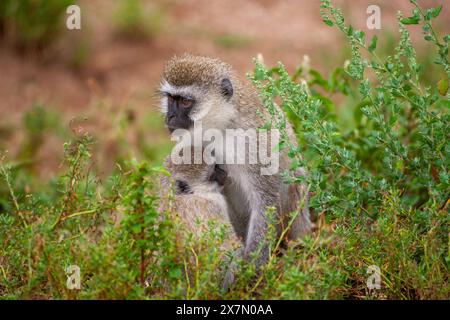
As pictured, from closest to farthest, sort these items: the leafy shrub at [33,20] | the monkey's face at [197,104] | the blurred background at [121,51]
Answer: the monkey's face at [197,104], the blurred background at [121,51], the leafy shrub at [33,20]

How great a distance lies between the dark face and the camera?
16.5ft

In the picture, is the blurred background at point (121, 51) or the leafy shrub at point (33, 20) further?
the leafy shrub at point (33, 20)

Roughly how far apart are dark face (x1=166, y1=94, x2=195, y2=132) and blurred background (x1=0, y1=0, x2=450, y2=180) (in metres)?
2.77

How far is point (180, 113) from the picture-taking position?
5066 mm

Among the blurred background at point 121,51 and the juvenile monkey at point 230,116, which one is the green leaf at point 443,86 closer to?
the juvenile monkey at point 230,116

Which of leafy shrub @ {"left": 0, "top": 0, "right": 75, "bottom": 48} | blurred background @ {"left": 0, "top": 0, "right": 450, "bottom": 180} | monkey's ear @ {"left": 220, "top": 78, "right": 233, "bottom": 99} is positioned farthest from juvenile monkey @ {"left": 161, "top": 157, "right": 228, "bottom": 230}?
leafy shrub @ {"left": 0, "top": 0, "right": 75, "bottom": 48}

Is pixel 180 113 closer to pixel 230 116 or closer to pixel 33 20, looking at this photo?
pixel 230 116

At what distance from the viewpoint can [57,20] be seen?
1019cm

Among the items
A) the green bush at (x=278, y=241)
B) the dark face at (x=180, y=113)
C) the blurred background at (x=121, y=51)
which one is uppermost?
the blurred background at (x=121, y=51)

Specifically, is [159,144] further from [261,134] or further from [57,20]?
[261,134]

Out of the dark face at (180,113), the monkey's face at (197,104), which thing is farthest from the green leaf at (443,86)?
the dark face at (180,113)

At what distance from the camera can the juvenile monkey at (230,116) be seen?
16.0ft

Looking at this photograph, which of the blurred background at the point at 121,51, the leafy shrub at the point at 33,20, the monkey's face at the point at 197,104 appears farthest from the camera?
the leafy shrub at the point at 33,20

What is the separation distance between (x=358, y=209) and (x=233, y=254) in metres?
0.89
